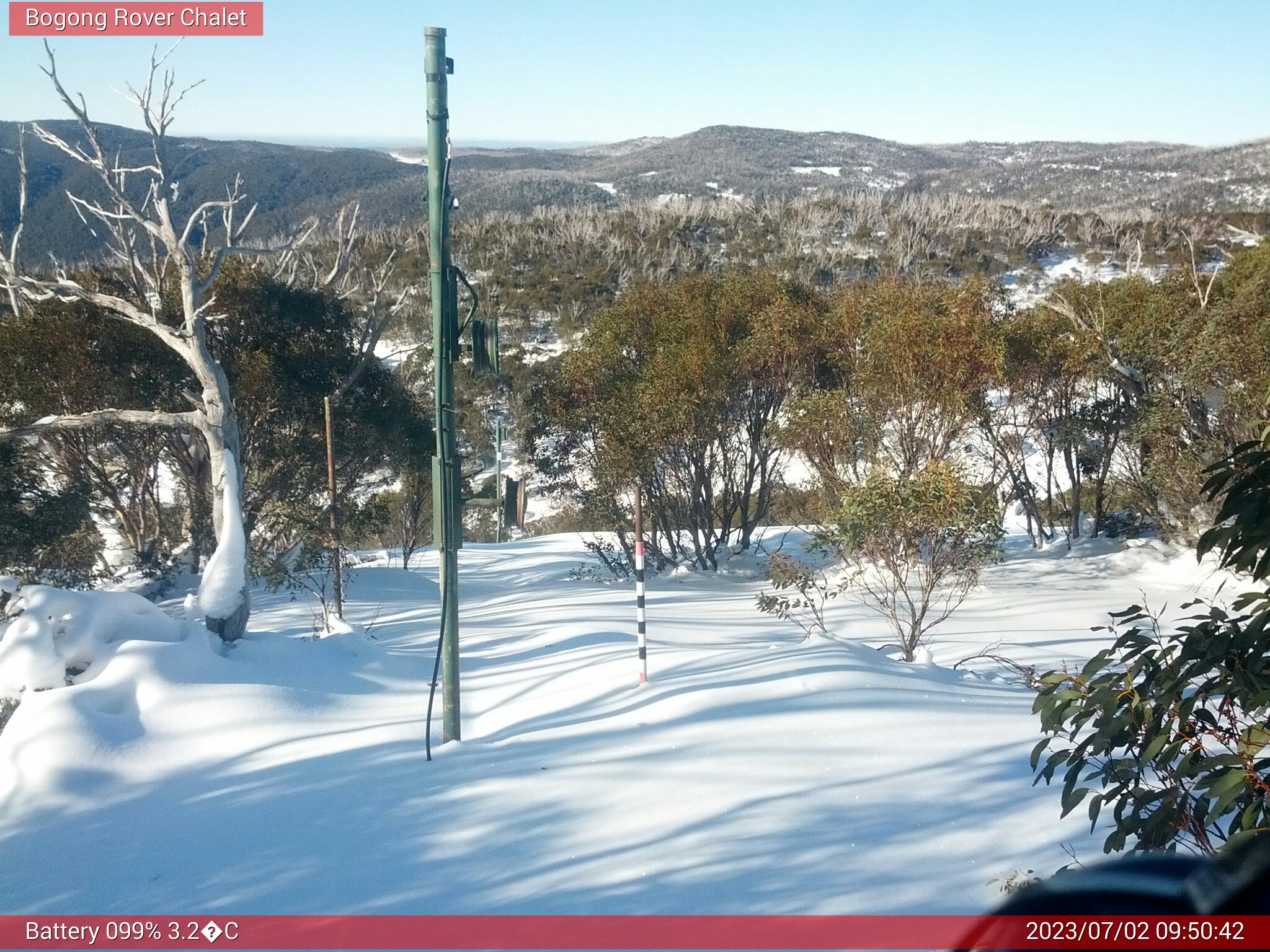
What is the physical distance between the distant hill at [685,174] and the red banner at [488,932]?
88.0ft

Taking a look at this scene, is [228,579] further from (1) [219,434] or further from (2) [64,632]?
(1) [219,434]

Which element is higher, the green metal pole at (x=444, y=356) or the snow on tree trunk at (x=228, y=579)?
the green metal pole at (x=444, y=356)

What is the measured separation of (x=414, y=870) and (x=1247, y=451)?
321 centimetres

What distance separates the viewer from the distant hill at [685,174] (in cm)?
4653

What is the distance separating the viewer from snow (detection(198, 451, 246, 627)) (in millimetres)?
6805

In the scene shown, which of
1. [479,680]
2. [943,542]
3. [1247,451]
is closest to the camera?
[1247,451]

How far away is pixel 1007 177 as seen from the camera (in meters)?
73.8

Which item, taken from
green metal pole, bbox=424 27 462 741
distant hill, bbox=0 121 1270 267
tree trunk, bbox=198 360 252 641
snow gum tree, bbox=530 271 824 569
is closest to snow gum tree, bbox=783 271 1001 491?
snow gum tree, bbox=530 271 824 569

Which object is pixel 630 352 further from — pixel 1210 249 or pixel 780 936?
pixel 1210 249

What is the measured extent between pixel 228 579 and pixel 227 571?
2.2 inches

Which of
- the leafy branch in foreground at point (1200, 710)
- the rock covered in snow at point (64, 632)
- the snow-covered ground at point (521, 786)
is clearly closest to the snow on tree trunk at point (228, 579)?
the snow-covered ground at point (521, 786)

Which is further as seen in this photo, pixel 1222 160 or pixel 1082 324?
pixel 1222 160

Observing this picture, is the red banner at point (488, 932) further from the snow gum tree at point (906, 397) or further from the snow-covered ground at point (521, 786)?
the snow gum tree at point (906, 397)

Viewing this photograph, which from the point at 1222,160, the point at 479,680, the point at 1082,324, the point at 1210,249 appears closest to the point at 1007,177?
the point at 1222,160
